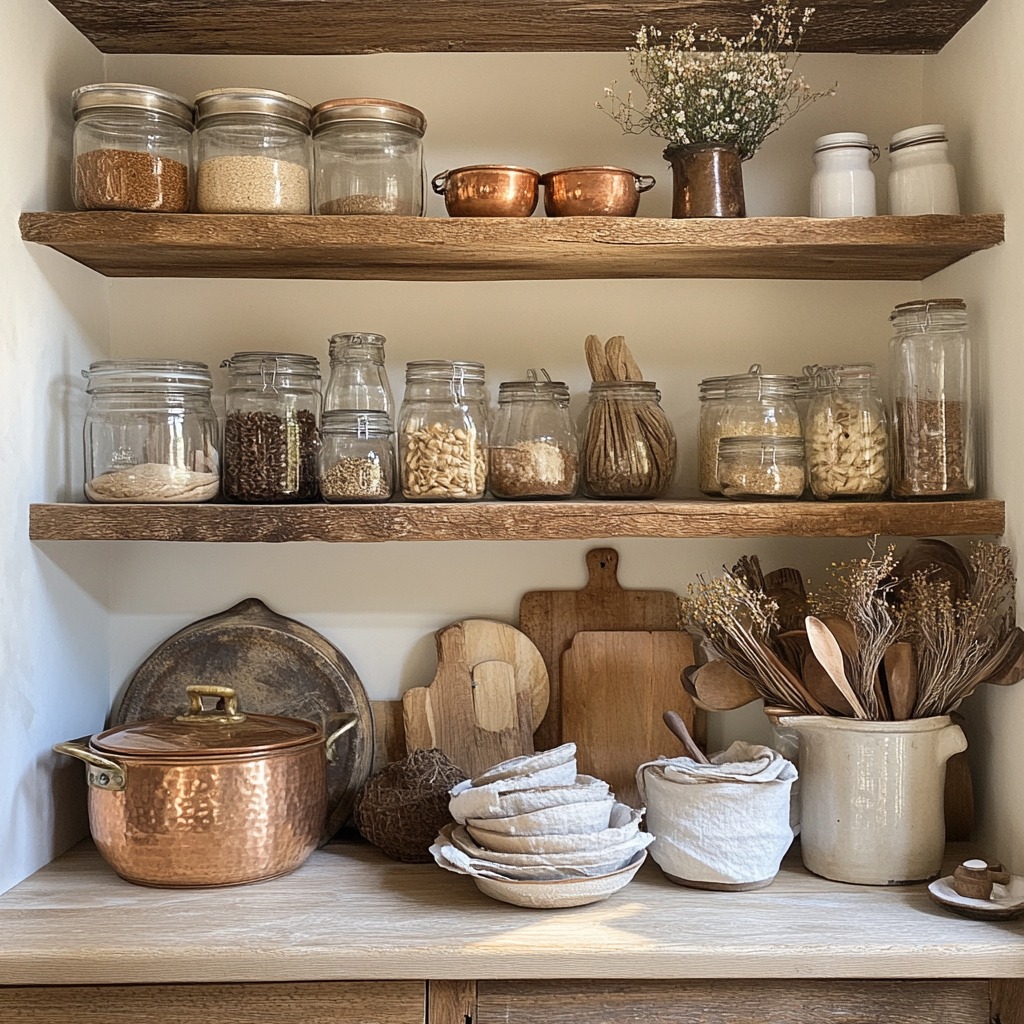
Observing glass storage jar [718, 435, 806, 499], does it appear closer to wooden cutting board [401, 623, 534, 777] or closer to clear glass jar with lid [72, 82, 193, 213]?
wooden cutting board [401, 623, 534, 777]

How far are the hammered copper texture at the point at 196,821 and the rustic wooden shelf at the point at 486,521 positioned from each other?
30 centimetres

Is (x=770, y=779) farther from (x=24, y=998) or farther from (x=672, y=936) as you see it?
(x=24, y=998)

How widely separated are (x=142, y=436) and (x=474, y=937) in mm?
801

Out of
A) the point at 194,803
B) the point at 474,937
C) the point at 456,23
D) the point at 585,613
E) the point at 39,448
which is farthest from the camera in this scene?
the point at 585,613

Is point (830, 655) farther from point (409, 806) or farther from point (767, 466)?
point (409, 806)

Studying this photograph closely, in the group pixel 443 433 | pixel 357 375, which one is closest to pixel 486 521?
pixel 443 433

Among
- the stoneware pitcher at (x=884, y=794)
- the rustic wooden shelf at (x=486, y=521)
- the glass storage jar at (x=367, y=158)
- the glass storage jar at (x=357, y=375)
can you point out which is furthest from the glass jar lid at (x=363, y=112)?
the stoneware pitcher at (x=884, y=794)

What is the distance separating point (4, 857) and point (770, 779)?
1.01m

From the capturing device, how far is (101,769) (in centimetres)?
143

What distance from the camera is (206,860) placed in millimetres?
1419

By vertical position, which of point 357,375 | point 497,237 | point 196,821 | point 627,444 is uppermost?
point 497,237

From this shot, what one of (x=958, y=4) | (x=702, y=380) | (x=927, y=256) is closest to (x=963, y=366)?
(x=927, y=256)

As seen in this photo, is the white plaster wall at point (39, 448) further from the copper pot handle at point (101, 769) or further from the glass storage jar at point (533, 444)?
the glass storage jar at point (533, 444)

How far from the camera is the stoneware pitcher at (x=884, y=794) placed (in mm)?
1442
